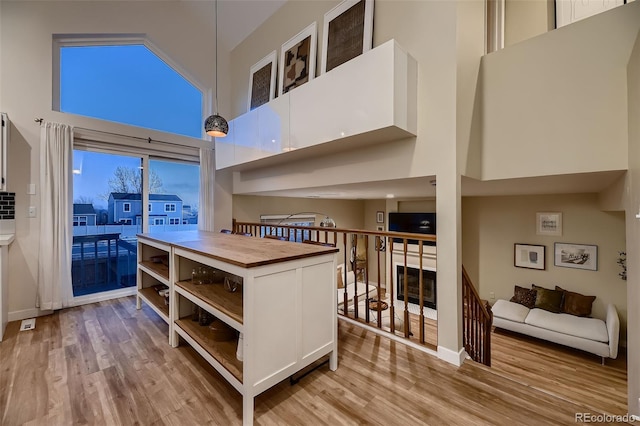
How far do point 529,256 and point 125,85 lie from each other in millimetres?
7249

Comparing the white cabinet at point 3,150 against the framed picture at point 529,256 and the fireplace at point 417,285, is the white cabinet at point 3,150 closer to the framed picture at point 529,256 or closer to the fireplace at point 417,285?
the fireplace at point 417,285

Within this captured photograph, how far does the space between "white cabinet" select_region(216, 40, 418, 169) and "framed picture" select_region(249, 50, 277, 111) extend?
0.74m

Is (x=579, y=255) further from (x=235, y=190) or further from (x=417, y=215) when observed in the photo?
(x=235, y=190)

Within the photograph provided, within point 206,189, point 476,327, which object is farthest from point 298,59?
point 476,327

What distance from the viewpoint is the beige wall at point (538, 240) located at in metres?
4.07

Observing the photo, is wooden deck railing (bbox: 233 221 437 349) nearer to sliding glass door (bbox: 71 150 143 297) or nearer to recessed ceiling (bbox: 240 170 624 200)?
recessed ceiling (bbox: 240 170 624 200)

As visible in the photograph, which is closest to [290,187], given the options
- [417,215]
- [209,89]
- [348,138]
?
[348,138]

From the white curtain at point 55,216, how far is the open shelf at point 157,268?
3.14ft

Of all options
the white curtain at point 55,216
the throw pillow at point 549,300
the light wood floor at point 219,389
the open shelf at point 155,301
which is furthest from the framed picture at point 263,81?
the throw pillow at point 549,300

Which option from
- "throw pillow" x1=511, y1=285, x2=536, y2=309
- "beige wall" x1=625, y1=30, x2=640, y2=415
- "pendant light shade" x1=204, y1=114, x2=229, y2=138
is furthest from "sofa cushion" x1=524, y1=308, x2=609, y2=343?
"pendant light shade" x1=204, y1=114, x2=229, y2=138

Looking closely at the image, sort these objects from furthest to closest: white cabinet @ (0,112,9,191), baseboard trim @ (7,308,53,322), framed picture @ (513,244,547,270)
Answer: framed picture @ (513,244,547,270) < baseboard trim @ (7,308,53,322) < white cabinet @ (0,112,9,191)

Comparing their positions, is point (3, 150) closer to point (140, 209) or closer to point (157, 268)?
point (140, 209)

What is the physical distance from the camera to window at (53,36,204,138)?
3.30 meters

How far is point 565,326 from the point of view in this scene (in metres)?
3.95
